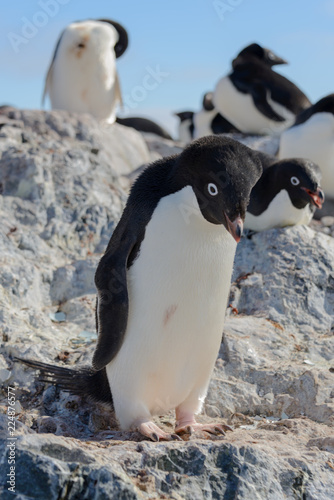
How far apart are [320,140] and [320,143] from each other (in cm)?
3

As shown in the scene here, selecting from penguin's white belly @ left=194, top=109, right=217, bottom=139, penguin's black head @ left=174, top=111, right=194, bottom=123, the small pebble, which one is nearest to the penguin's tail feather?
the small pebble

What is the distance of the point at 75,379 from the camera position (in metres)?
3.84

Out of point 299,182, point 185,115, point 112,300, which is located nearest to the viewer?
point 112,300

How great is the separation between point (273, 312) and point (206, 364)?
157 cm

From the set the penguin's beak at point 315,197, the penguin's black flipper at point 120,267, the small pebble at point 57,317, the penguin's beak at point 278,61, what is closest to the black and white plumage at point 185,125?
the penguin's beak at point 278,61

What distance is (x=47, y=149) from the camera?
6379mm

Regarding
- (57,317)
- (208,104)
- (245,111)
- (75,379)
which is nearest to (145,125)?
(208,104)

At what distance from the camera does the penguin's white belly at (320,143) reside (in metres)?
8.62

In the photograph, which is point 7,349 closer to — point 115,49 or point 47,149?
point 47,149

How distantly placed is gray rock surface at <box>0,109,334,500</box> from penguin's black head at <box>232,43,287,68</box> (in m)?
6.21

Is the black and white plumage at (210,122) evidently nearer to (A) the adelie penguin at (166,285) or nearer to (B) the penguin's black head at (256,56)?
(B) the penguin's black head at (256,56)

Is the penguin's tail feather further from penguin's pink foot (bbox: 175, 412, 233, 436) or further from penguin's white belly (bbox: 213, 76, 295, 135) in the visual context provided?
penguin's white belly (bbox: 213, 76, 295, 135)

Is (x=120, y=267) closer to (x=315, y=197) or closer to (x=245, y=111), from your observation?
(x=315, y=197)

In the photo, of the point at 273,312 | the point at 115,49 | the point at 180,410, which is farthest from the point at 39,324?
the point at 115,49
